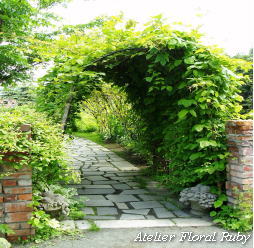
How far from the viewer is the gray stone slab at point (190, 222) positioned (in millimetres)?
3441

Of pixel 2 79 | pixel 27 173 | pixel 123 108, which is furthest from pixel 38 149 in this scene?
pixel 2 79

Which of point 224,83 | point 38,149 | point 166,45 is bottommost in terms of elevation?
point 38,149

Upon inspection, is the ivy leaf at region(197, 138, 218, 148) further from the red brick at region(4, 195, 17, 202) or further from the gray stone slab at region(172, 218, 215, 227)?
the red brick at region(4, 195, 17, 202)

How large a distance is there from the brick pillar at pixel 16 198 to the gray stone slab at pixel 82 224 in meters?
0.56

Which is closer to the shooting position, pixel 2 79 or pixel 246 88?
pixel 2 79

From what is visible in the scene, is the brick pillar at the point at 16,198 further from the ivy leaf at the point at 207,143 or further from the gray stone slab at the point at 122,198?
the ivy leaf at the point at 207,143

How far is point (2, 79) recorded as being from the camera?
38.3 ft

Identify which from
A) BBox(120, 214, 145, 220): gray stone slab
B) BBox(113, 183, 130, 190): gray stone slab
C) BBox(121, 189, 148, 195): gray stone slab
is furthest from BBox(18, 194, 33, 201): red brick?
BBox(113, 183, 130, 190): gray stone slab

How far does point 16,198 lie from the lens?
2895mm

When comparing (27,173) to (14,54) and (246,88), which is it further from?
(246,88)

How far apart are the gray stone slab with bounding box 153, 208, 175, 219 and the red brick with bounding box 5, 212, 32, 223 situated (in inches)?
63.6

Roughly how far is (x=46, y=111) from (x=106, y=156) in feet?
12.5

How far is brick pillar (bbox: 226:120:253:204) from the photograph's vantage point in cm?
334

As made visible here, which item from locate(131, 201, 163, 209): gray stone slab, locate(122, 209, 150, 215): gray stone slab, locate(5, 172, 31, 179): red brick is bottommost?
locate(131, 201, 163, 209): gray stone slab
